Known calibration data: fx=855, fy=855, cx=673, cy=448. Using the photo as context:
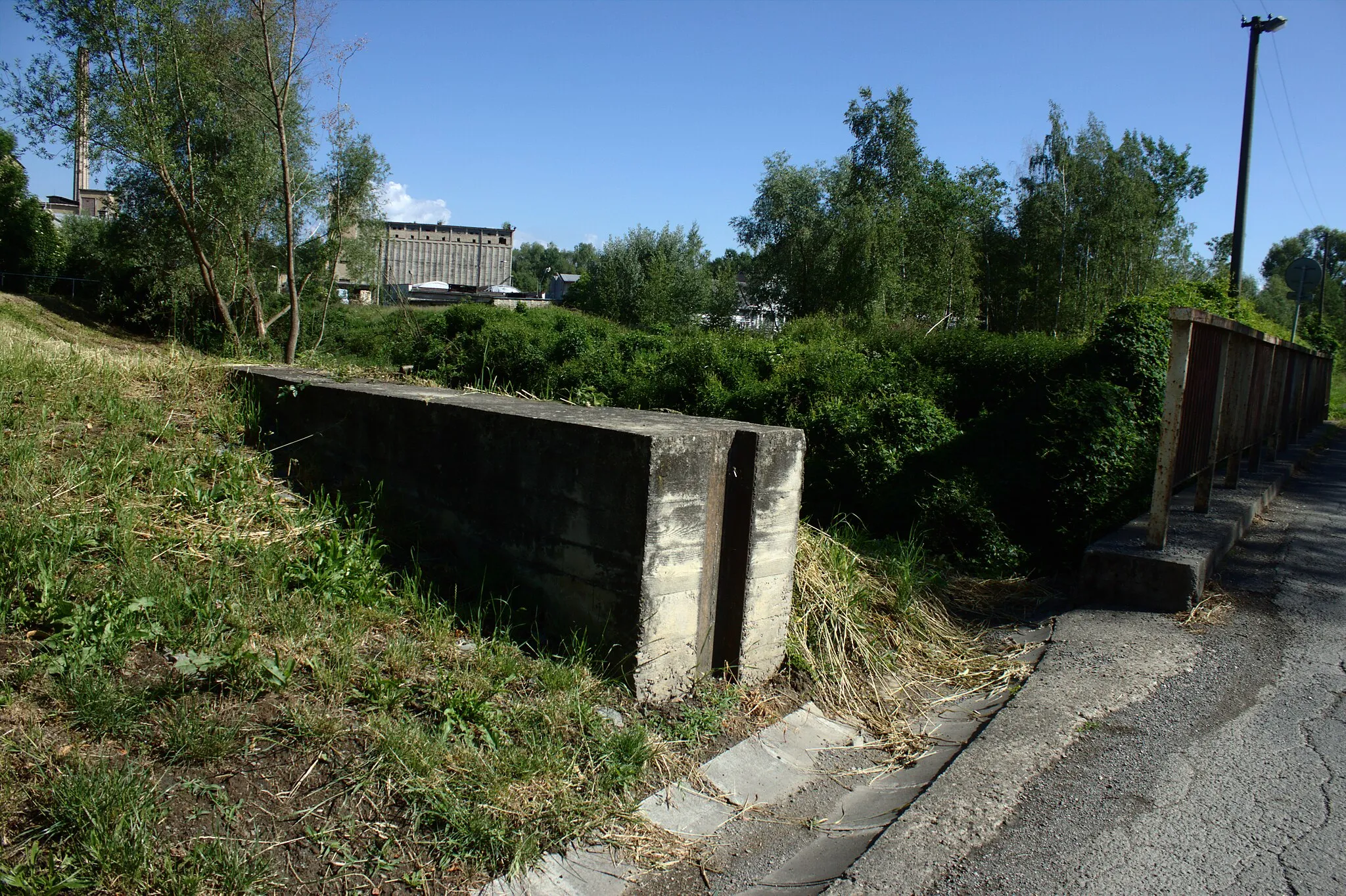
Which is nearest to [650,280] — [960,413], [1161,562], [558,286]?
[960,413]

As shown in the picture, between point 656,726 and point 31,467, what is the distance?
9.92 feet

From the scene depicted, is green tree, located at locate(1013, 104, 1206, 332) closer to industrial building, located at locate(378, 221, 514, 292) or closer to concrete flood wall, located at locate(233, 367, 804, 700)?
concrete flood wall, located at locate(233, 367, 804, 700)

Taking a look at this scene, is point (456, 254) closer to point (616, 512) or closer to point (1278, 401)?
point (1278, 401)

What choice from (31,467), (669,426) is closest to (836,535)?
(669,426)

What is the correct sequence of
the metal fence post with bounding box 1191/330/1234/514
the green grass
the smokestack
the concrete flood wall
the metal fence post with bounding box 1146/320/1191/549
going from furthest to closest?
the smokestack, the metal fence post with bounding box 1191/330/1234/514, the metal fence post with bounding box 1146/320/1191/549, the concrete flood wall, the green grass

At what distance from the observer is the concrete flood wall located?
3549 millimetres

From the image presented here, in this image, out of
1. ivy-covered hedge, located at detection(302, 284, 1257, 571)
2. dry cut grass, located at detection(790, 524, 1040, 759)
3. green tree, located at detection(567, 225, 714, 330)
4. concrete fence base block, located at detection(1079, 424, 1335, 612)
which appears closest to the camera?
dry cut grass, located at detection(790, 524, 1040, 759)

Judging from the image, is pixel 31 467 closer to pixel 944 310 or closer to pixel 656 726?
pixel 656 726

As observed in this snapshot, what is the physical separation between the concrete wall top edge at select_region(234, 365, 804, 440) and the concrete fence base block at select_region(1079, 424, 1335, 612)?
2.35 m

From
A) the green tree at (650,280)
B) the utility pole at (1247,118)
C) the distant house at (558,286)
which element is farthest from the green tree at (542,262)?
the utility pole at (1247,118)

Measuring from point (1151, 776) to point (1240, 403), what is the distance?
212 inches

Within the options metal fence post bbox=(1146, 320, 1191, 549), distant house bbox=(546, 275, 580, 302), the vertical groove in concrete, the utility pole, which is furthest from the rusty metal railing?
distant house bbox=(546, 275, 580, 302)

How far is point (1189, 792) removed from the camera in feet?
10.2

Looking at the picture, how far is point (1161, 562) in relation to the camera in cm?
507
